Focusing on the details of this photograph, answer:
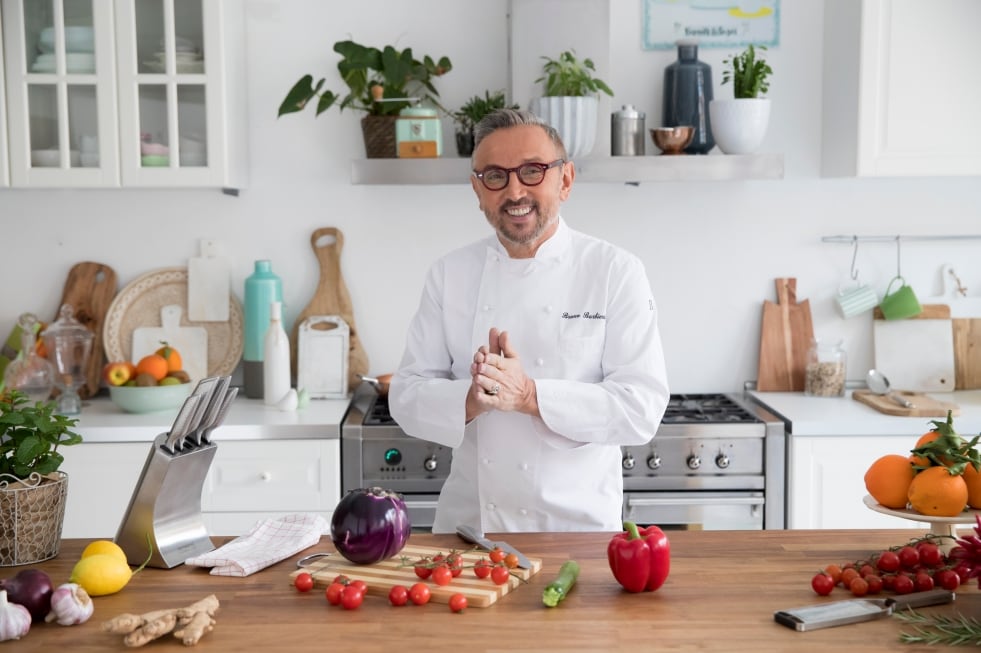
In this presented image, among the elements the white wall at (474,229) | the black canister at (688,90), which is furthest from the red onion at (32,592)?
the black canister at (688,90)

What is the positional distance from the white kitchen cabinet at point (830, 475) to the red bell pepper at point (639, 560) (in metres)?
1.62

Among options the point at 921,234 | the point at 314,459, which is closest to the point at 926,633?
the point at 314,459

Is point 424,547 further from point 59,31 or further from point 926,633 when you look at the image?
point 59,31

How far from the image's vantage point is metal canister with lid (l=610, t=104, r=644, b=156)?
354 centimetres

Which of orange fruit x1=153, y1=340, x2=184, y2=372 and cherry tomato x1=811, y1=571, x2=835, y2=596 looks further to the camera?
orange fruit x1=153, y1=340, x2=184, y2=372

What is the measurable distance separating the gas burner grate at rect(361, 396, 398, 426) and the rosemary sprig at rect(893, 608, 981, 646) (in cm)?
184

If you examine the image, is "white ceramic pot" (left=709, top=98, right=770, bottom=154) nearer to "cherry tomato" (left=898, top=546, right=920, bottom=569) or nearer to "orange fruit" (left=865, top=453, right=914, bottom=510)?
"orange fruit" (left=865, top=453, right=914, bottom=510)

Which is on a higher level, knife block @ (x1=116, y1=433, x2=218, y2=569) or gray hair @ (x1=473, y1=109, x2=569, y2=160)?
gray hair @ (x1=473, y1=109, x2=569, y2=160)

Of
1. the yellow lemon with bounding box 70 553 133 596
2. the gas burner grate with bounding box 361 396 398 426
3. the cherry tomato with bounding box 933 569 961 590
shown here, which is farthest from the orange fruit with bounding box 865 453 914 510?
the gas burner grate with bounding box 361 396 398 426

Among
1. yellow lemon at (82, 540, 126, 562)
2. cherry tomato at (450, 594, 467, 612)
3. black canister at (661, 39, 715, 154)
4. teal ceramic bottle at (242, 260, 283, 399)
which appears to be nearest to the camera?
cherry tomato at (450, 594, 467, 612)

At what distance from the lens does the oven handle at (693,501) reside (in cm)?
328

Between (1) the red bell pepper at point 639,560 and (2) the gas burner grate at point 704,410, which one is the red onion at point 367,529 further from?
(2) the gas burner grate at point 704,410

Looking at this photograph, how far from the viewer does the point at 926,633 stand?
161 centimetres

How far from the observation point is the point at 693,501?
129 inches
